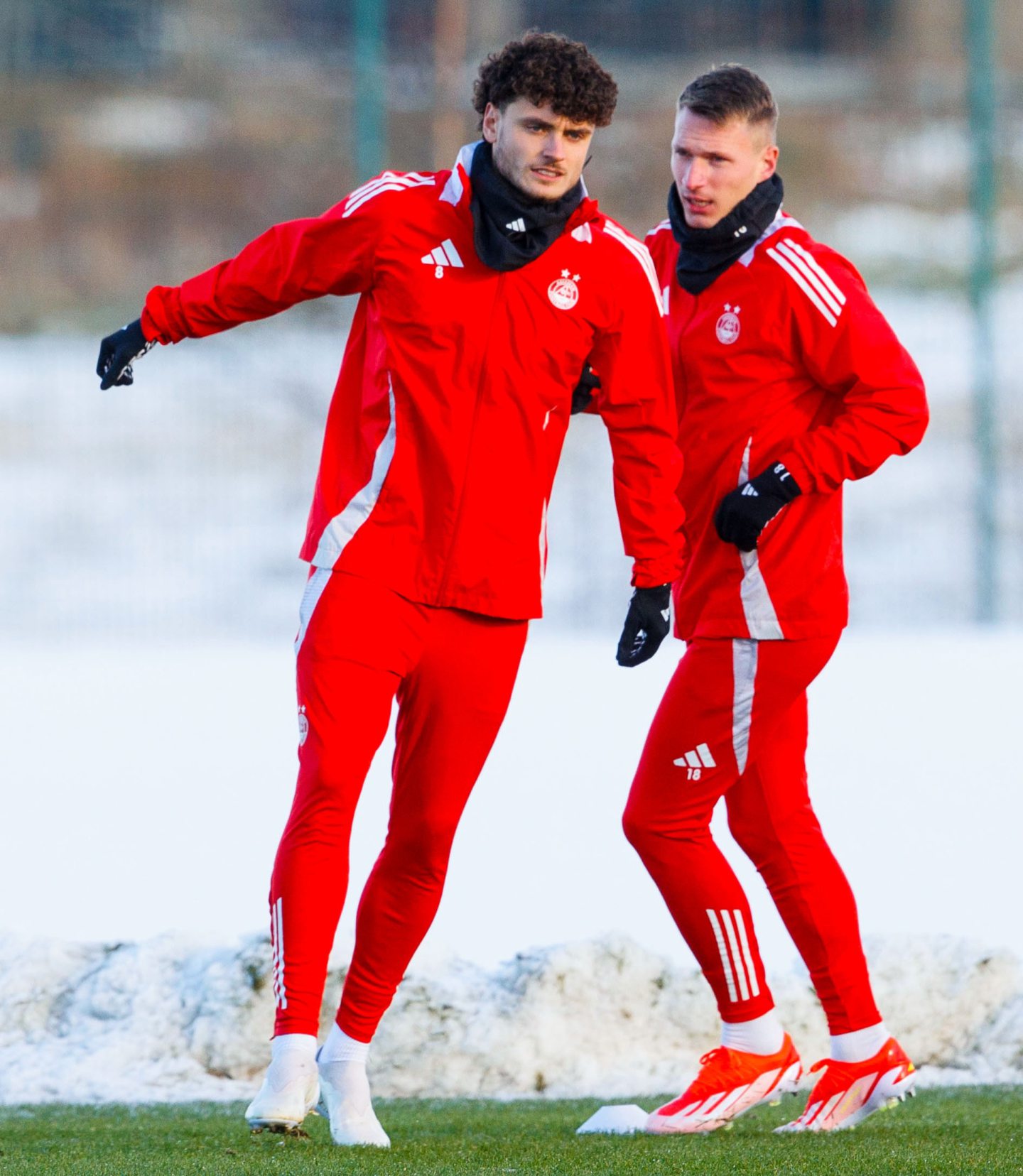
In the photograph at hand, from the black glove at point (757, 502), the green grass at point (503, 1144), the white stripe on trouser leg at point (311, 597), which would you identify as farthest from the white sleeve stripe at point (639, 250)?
the green grass at point (503, 1144)

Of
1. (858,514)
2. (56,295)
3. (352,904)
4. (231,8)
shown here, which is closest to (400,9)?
(231,8)

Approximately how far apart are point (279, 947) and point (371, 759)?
367 millimetres

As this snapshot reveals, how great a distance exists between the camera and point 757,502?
12.3 ft

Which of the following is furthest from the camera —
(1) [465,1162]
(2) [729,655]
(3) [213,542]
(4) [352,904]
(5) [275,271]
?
(3) [213,542]

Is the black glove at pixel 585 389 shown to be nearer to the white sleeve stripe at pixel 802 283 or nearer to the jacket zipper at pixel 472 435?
the jacket zipper at pixel 472 435

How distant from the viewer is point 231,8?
34.6 feet

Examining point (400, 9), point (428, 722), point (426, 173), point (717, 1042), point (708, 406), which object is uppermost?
point (400, 9)

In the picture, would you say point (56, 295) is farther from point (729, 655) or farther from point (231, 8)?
point (729, 655)

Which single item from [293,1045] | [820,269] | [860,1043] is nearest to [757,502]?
[820,269]

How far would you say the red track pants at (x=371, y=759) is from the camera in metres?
3.45

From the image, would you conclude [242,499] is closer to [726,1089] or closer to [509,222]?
[726,1089]

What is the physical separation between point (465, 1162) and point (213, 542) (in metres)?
6.91

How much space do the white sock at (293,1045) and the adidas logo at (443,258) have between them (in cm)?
136

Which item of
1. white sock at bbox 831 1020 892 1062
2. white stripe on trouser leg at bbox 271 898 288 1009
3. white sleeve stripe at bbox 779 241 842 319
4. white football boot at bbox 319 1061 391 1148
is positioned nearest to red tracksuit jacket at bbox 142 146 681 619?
white sleeve stripe at bbox 779 241 842 319
